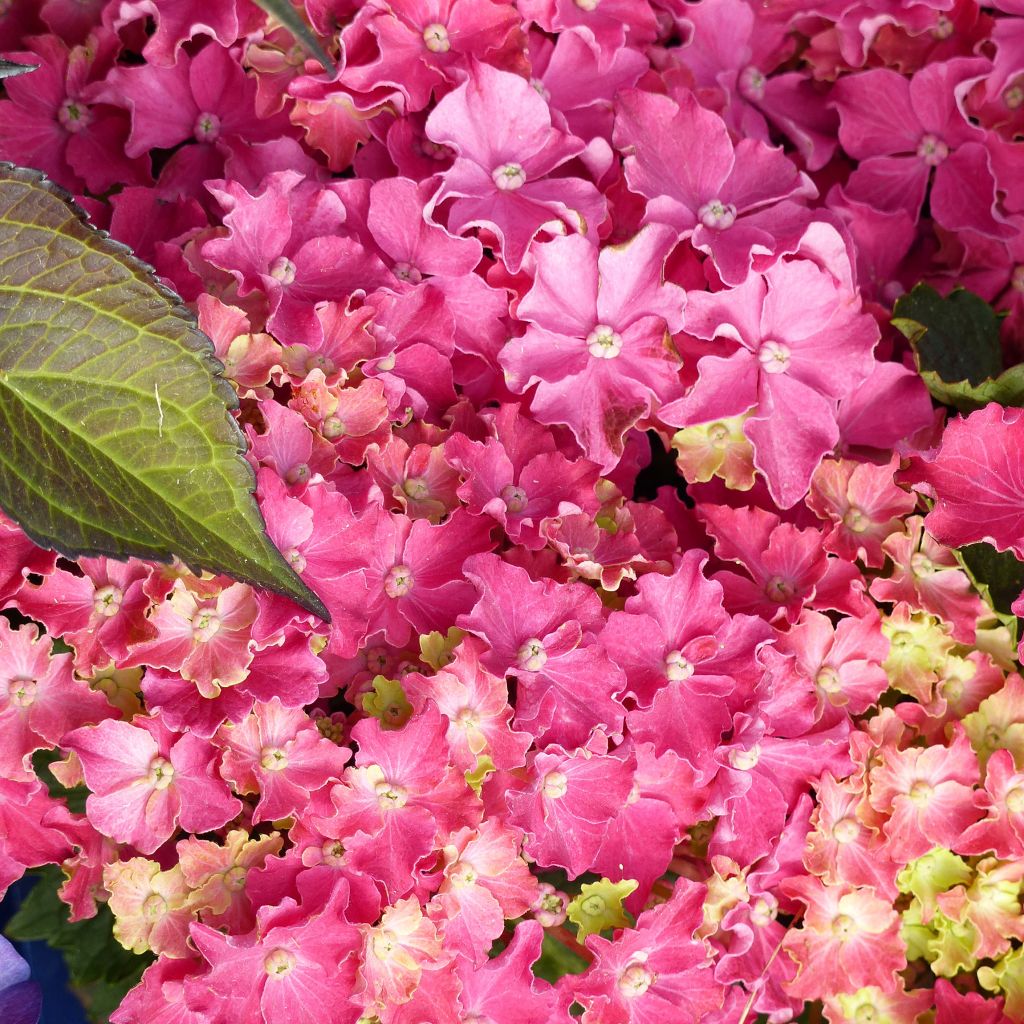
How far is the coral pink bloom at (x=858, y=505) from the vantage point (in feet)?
2.39

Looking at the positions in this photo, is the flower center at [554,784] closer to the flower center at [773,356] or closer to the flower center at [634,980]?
the flower center at [634,980]

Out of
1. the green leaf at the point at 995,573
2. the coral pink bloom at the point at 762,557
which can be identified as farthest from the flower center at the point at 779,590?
the green leaf at the point at 995,573

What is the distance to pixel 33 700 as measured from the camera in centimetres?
63

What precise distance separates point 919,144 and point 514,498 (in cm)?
43

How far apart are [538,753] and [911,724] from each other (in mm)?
255

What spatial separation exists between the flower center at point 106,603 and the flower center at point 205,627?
0.05 meters

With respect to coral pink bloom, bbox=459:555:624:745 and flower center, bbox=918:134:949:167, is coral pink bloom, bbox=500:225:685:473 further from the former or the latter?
flower center, bbox=918:134:949:167

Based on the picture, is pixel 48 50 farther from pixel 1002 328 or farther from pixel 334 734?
pixel 1002 328

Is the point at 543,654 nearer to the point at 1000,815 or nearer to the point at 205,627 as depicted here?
the point at 205,627

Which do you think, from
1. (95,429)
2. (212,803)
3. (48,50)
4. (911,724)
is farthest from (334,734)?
(48,50)

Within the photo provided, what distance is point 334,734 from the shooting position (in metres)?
0.67

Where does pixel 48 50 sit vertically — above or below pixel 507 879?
above

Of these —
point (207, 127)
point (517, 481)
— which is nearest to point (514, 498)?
point (517, 481)

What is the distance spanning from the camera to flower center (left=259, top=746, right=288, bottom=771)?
0.61 meters
